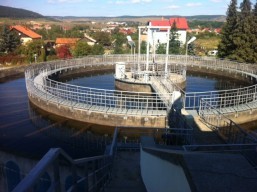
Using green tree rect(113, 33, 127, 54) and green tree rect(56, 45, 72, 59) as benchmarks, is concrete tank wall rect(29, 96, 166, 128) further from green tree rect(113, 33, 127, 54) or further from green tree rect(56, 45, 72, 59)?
green tree rect(113, 33, 127, 54)

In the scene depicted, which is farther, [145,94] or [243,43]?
[243,43]

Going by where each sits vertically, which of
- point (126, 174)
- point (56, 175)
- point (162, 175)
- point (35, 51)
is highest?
point (35, 51)

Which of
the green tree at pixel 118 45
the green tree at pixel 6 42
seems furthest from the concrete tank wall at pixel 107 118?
the green tree at pixel 6 42

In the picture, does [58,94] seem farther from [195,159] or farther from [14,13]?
[14,13]

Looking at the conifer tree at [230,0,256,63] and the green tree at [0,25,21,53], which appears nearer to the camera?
the conifer tree at [230,0,256,63]

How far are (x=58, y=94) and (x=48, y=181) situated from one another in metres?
11.8

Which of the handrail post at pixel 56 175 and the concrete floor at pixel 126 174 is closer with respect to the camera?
the handrail post at pixel 56 175

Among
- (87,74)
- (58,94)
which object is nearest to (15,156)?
(58,94)

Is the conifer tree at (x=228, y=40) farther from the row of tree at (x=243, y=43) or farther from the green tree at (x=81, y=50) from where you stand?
the green tree at (x=81, y=50)

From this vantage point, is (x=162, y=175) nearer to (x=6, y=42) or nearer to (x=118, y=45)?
(x=6, y=42)

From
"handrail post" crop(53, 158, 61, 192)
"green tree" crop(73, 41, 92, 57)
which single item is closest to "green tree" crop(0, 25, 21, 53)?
"green tree" crop(73, 41, 92, 57)

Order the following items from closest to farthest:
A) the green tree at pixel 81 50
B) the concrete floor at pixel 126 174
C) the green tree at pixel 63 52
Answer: the concrete floor at pixel 126 174, the green tree at pixel 81 50, the green tree at pixel 63 52

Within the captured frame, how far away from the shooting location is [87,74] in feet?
76.4

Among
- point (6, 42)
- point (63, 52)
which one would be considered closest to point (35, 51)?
point (63, 52)
